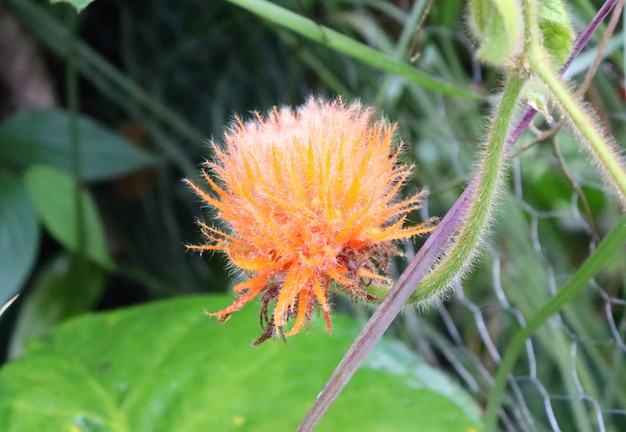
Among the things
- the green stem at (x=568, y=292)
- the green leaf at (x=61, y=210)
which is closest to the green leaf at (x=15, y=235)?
the green leaf at (x=61, y=210)

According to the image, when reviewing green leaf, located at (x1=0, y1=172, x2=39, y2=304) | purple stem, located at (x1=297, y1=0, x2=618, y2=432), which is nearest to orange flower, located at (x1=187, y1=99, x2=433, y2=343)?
purple stem, located at (x1=297, y1=0, x2=618, y2=432)

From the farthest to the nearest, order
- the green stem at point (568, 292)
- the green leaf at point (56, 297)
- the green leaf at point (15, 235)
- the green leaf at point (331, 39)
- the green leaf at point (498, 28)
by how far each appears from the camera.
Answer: the green leaf at point (56, 297)
the green leaf at point (15, 235)
the green leaf at point (331, 39)
the green stem at point (568, 292)
the green leaf at point (498, 28)

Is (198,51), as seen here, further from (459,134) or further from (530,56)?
(530,56)

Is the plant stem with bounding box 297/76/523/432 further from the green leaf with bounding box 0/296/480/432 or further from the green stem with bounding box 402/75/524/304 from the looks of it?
the green leaf with bounding box 0/296/480/432

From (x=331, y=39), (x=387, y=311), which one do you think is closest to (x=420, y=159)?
(x=331, y=39)

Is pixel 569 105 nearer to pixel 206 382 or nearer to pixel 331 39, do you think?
pixel 331 39

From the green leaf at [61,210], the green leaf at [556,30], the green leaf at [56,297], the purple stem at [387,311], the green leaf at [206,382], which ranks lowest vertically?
the green leaf at [56,297]

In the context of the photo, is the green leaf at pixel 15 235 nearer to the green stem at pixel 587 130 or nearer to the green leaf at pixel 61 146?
the green leaf at pixel 61 146
